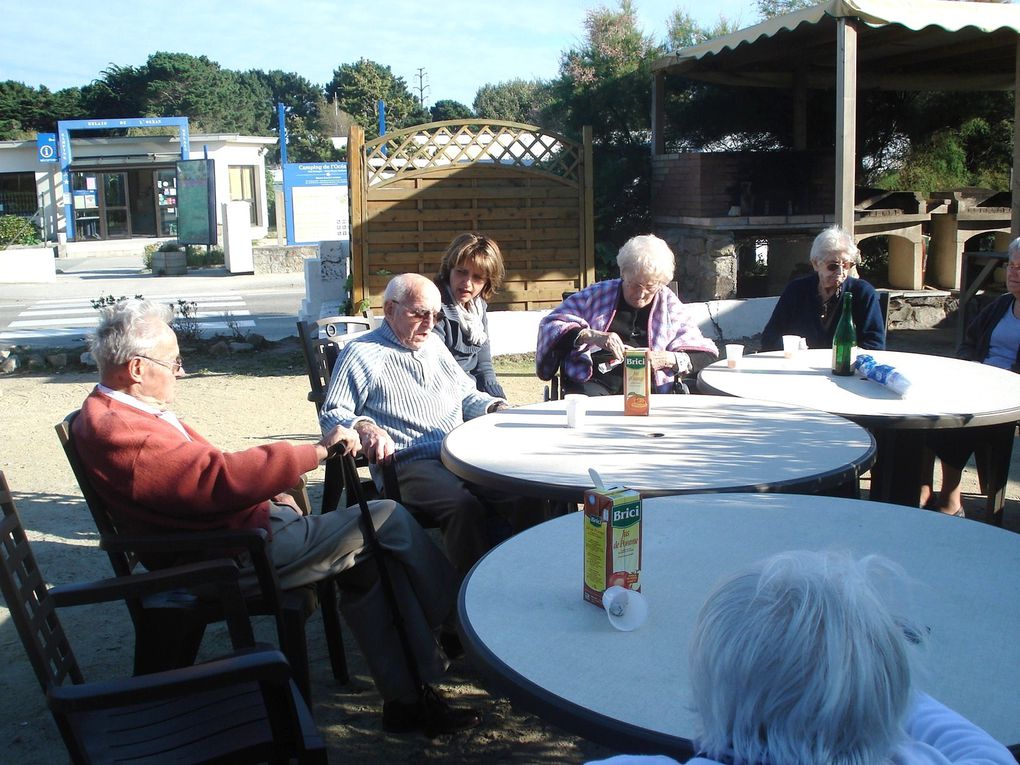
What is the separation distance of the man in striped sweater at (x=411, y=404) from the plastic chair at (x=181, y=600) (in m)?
0.74

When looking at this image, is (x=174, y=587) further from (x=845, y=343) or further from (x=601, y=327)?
(x=845, y=343)

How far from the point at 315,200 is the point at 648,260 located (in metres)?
15.9

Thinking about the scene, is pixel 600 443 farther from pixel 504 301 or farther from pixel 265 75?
pixel 265 75

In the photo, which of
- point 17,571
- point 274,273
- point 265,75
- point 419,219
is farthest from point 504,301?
point 265,75

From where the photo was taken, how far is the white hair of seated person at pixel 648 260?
13.5 ft

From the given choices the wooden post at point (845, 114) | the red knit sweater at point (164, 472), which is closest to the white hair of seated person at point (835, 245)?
the red knit sweater at point (164, 472)

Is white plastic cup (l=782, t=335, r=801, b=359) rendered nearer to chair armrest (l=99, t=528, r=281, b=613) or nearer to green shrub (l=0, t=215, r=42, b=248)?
chair armrest (l=99, t=528, r=281, b=613)

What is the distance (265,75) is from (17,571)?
79894mm

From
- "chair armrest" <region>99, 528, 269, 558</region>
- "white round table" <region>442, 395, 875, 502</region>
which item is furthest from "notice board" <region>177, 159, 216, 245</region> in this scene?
"chair armrest" <region>99, 528, 269, 558</region>

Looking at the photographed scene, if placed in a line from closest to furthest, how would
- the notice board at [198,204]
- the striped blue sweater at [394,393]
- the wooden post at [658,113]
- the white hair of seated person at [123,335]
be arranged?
the white hair of seated person at [123,335], the striped blue sweater at [394,393], the wooden post at [658,113], the notice board at [198,204]

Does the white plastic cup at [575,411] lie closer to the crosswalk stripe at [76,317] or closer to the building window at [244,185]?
the crosswalk stripe at [76,317]

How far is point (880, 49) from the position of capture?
906 centimetres

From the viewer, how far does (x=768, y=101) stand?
11.2m

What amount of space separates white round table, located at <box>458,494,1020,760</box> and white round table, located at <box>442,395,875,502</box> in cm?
15
